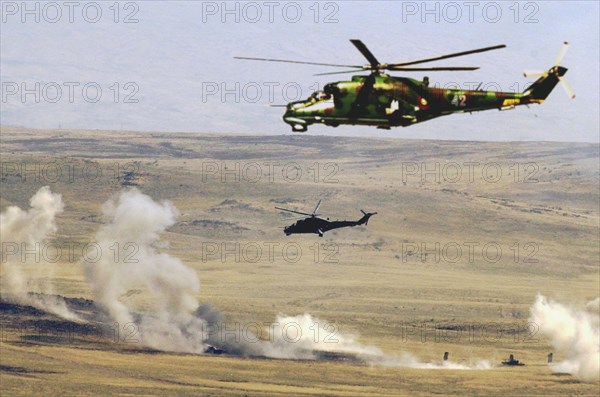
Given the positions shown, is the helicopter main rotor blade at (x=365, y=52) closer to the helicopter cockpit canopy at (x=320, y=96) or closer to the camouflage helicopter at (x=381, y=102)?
the camouflage helicopter at (x=381, y=102)

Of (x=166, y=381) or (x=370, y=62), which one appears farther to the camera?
(x=166, y=381)

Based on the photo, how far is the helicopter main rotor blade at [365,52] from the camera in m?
51.0

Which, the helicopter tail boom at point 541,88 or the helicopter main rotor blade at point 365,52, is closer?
the helicopter main rotor blade at point 365,52

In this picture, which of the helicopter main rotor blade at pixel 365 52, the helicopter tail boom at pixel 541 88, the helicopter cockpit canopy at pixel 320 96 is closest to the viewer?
the helicopter main rotor blade at pixel 365 52

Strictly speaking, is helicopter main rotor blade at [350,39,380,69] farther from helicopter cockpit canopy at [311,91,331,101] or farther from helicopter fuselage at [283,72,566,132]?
helicopter cockpit canopy at [311,91,331,101]

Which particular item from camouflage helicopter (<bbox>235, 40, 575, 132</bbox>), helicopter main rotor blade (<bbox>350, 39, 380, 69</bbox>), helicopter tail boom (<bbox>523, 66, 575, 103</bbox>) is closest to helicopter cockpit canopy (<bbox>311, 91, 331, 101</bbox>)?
camouflage helicopter (<bbox>235, 40, 575, 132</bbox>)

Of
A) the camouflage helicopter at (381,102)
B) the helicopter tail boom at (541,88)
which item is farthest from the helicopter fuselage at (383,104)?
the helicopter tail boom at (541,88)

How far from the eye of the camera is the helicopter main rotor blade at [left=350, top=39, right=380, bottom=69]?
2008 inches

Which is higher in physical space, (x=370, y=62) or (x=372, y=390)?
(x=370, y=62)

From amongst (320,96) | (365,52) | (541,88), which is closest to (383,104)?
(365,52)

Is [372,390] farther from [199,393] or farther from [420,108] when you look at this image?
[420,108]

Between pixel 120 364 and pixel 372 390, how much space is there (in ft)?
119

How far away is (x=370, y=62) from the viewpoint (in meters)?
55.7

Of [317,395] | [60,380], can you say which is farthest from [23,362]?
[317,395]
